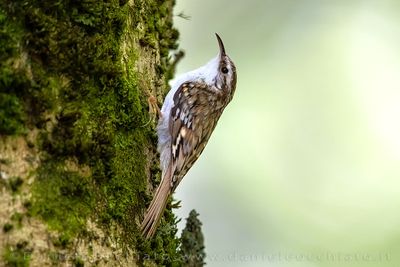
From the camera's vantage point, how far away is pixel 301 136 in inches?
249

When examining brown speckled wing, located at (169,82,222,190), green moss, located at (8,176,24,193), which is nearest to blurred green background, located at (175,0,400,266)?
brown speckled wing, located at (169,82,222,190)

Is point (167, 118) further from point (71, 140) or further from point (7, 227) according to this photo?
point (7, 227)

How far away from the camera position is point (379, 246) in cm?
558

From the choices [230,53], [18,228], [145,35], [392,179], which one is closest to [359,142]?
[392,179]

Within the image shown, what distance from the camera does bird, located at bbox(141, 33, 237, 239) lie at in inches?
100

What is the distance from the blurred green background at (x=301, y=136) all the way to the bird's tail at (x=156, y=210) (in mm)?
2919

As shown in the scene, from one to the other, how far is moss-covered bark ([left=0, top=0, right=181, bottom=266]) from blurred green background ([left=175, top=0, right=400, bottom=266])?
3.15 metres

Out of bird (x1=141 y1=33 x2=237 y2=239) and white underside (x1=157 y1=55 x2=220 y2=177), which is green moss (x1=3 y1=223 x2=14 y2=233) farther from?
white underside (x1=157 y1=55 x2=220 y2=177)

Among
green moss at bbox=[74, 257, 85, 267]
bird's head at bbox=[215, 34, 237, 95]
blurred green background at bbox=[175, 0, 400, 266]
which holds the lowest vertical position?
green moss at bbox=[74, 257, 85, 267]

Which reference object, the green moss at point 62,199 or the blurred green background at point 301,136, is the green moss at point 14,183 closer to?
the green moss at point 62,199

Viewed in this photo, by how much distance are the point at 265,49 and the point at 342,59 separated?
0.76 m

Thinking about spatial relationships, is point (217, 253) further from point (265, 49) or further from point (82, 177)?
point (82, 177)

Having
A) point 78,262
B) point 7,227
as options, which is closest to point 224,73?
point 78,262

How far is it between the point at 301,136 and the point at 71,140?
446 centimetres
